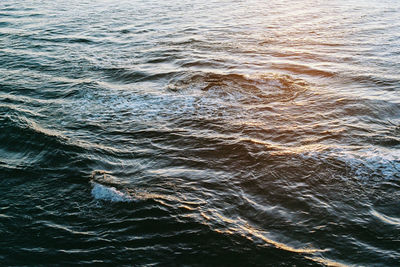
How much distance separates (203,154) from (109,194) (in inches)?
62.8

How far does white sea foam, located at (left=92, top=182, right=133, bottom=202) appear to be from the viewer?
15.4ft

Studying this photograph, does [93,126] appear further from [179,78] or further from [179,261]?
[179,261]

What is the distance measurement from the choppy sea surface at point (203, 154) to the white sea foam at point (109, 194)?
0.07ft

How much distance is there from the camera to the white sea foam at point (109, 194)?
4.69m

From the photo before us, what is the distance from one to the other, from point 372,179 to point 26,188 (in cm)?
454

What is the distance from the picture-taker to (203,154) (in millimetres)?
5730

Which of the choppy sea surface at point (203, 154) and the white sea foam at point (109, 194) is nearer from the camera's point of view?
the choppy sea surface at point (203, 154)

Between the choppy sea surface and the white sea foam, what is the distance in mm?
20

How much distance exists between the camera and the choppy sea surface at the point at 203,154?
400 centimetres

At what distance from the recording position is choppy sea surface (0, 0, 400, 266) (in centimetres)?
400

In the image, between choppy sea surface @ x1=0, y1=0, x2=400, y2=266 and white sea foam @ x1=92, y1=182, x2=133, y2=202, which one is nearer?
choppy sea surface @ x1=0, y1=0, x2=400, y2=266

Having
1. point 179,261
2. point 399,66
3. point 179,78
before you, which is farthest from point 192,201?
point 399,66

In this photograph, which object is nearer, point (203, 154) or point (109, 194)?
point (109, 194)

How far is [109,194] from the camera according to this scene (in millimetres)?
4781
